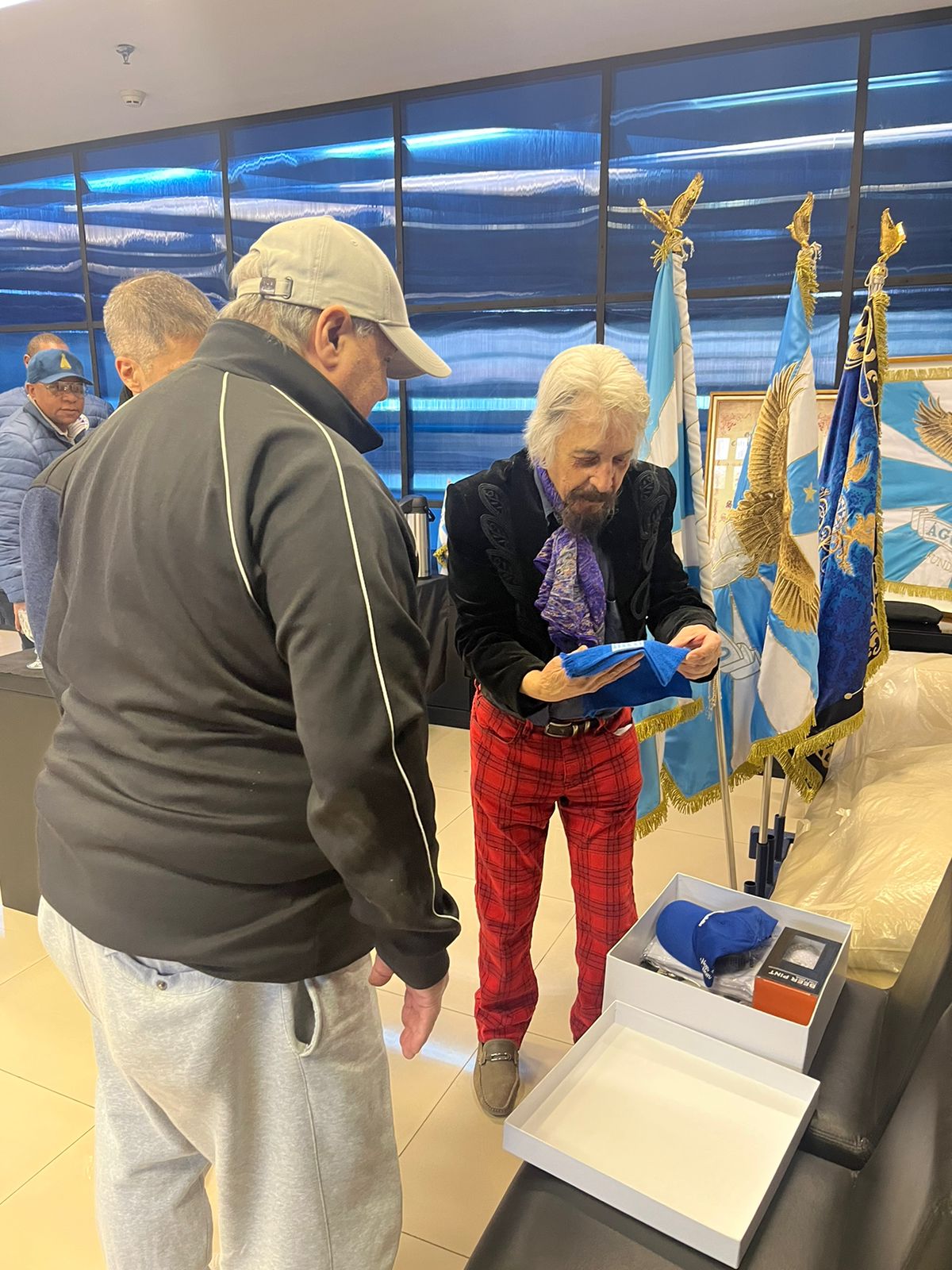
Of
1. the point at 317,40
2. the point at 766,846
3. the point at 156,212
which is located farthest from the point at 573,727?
the point at 156,212

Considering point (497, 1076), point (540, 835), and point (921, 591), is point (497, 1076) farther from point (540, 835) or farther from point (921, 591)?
point (921, 591)

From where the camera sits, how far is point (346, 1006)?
39.9 inches

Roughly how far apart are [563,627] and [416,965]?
76 centimetres

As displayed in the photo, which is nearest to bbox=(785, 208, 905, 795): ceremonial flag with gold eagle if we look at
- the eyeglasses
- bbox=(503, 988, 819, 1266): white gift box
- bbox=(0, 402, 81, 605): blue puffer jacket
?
bbox=(503, 988, 819, 1266): white gift box

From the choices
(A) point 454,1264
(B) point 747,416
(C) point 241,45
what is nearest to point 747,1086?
(A) point 454,1264

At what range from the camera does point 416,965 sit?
1.01 meters

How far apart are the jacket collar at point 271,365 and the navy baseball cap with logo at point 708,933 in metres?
1.00

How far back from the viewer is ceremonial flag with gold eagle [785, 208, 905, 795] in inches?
90.2

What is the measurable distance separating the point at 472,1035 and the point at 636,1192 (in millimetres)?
1248

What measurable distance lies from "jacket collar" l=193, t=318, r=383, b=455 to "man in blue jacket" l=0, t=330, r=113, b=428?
227cm

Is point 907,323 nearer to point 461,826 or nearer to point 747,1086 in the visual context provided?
point 461,826

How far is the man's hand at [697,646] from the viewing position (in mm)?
1559

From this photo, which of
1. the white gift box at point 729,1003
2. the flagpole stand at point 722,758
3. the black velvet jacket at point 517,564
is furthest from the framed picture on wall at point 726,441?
the white gift box at point 729,1003

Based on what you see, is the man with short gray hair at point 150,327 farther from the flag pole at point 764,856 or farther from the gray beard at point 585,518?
the flag pole at point 764,856
